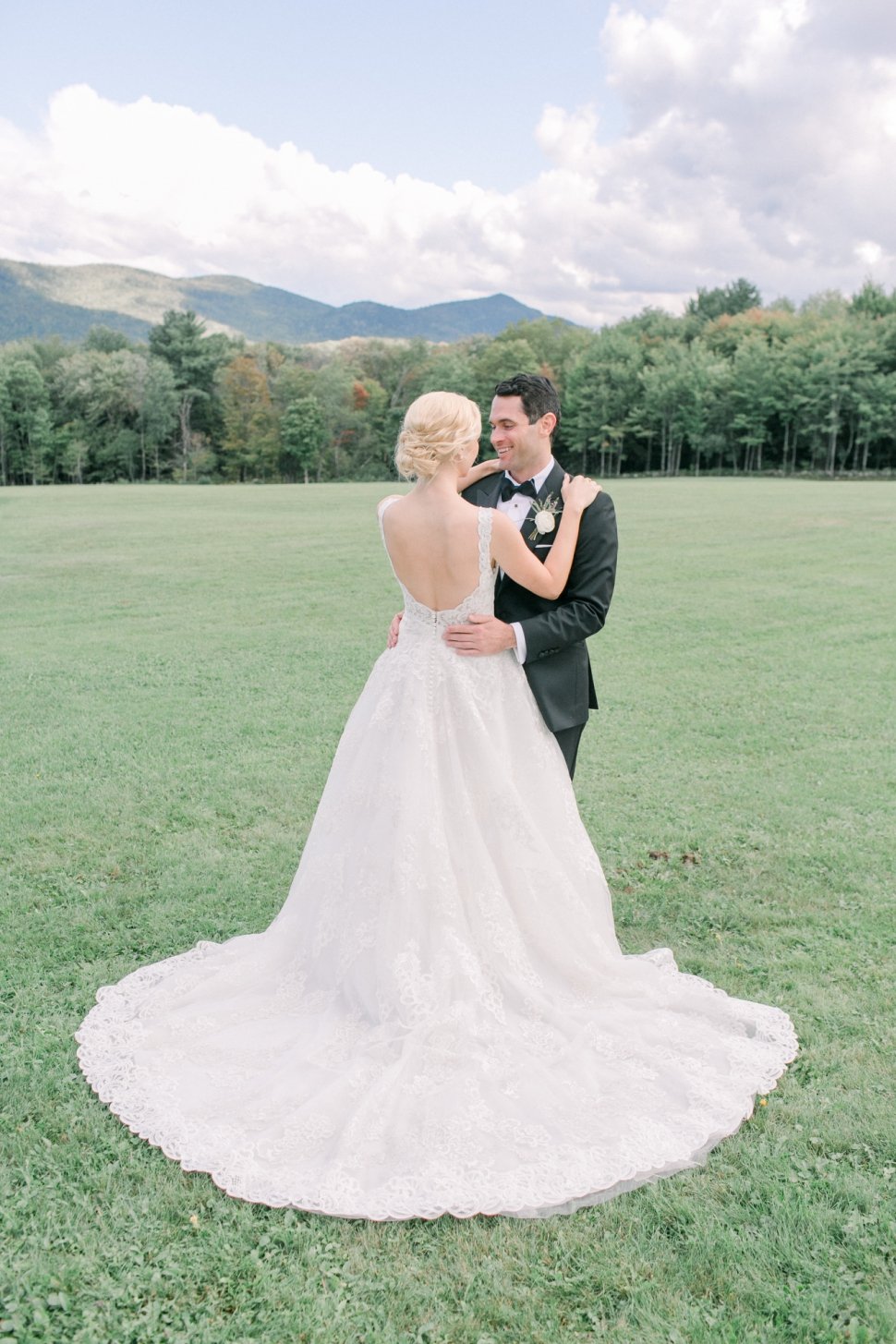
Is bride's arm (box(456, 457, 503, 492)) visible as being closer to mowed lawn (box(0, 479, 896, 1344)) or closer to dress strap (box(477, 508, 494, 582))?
dress strap (box(477, 508, 494, 582))

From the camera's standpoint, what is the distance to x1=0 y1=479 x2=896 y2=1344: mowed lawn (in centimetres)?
302

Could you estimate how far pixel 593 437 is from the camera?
86688mm

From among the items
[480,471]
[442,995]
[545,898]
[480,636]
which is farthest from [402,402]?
[442,995]

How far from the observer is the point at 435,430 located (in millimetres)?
4078

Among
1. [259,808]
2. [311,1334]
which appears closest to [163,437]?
[259,808]

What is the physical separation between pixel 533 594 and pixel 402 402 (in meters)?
97.8

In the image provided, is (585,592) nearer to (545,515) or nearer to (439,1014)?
(545,515)

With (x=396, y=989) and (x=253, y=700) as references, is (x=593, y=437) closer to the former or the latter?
(x=253, y=700)

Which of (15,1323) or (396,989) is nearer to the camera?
(15,1323)

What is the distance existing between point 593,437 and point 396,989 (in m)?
86.3

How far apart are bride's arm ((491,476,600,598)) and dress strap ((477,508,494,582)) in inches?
0.8

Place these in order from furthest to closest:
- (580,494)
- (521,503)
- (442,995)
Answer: (521,503), (580,494), (442,995)

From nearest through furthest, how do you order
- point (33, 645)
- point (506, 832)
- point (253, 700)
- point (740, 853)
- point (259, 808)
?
point (506, 832) → point (740, 853) → point (259, 808) → point (253, 700) → point (33, 645)

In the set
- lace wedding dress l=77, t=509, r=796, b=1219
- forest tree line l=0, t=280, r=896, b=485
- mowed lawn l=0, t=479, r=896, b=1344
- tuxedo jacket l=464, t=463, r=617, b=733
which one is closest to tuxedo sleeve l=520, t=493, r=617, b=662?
tuxedo jacket l=464, t=463, r=617, b=733
